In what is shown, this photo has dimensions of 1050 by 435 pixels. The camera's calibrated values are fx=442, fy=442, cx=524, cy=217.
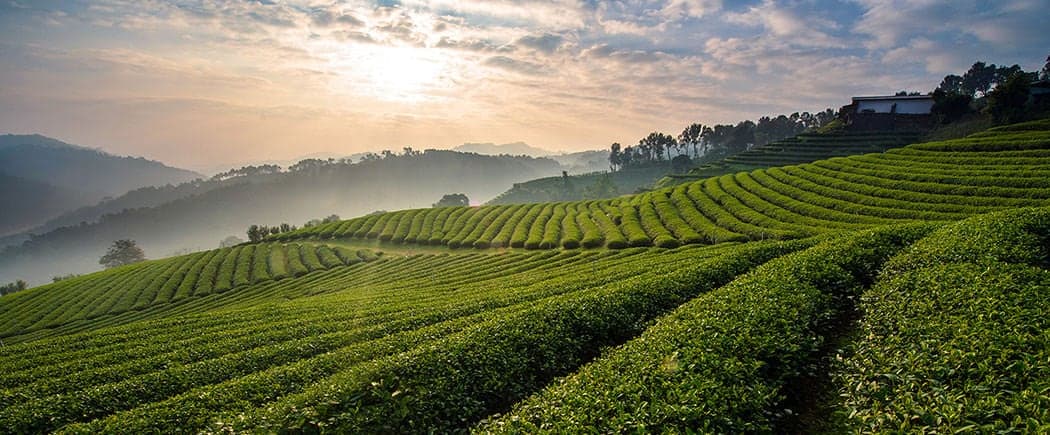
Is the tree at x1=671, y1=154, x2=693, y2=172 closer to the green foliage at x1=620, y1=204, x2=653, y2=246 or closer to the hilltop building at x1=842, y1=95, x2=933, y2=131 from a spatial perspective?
the hilltop building at x1=842, y1=95, x2=933, y2=131

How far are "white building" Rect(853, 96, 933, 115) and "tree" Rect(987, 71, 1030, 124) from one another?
2336 centimetres

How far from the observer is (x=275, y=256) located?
6519cm

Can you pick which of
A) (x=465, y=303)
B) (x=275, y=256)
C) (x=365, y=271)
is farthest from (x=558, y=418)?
(x=275, y=256)

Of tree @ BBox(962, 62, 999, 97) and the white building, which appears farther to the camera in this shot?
tree @ BBox(962, 62, 999, 97)

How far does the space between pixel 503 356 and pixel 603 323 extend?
3604mm

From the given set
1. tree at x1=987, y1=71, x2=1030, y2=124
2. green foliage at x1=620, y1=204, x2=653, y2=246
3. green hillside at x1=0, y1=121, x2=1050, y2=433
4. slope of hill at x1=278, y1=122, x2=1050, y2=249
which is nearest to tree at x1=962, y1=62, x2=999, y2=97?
tree at x1=987, y1=71, x2=1030, y2=124

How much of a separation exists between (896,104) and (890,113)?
2175 millimetres

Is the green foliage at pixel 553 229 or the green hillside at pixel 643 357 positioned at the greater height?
the green hillside at pixel 643 357

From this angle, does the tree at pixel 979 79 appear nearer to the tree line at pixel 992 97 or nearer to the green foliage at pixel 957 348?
the tree line at pixel 992 97

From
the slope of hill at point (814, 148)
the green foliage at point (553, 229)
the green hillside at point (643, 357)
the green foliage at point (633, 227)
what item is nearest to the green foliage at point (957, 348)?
the green hillside at point (643, 357)

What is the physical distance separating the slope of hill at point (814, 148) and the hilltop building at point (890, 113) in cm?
404

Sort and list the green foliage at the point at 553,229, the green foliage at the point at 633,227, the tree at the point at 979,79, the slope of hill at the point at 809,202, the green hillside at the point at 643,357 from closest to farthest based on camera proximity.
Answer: the green hillside at the point at 643,357 < the slope of hill at the point at 809,202 < the green foliage at the point at 633,227 < the green foliage at the point at 553,229 < the tree at the point at 979,79

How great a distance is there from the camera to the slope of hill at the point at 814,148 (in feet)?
Answer: 283

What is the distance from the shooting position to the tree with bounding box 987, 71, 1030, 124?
65.8 metres
